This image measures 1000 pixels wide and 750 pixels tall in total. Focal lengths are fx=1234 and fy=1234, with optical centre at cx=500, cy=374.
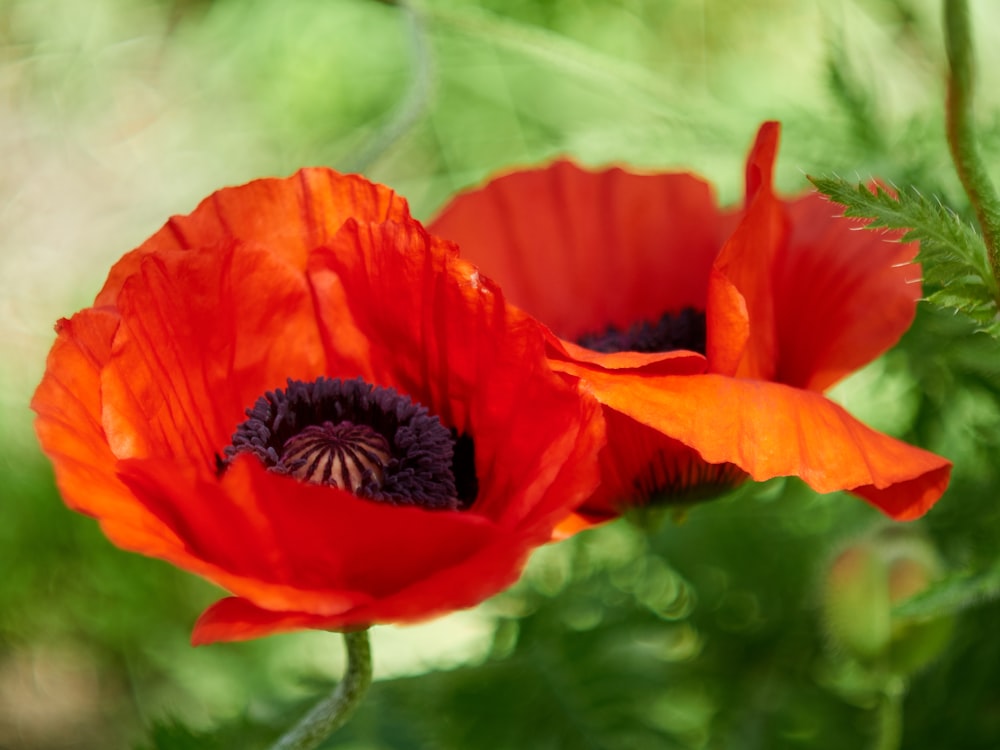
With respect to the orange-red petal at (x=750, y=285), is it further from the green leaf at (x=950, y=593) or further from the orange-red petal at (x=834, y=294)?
the green leaf at (x=950, y=593)

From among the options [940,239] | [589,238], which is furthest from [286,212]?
[940,239]

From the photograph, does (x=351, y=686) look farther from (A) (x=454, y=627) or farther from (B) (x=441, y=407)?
(A) (x=454, y=627)

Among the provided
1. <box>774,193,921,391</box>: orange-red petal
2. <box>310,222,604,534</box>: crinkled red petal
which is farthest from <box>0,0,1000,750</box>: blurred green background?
<box>310,222,604,534</box>: crinkled red petal

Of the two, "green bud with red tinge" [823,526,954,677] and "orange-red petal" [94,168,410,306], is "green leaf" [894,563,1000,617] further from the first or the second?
"orange-red petal" [94,168,410,306]

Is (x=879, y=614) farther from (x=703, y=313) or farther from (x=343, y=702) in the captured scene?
(x=343, y=702)

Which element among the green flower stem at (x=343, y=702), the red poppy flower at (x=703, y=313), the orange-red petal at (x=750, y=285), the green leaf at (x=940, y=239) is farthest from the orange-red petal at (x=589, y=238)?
the green flower stem at (x=343, y=702)

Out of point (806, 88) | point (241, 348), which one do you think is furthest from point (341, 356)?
point (806, 88)

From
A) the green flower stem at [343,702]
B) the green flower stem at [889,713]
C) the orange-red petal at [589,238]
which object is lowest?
the green flower stem at [889,713]
